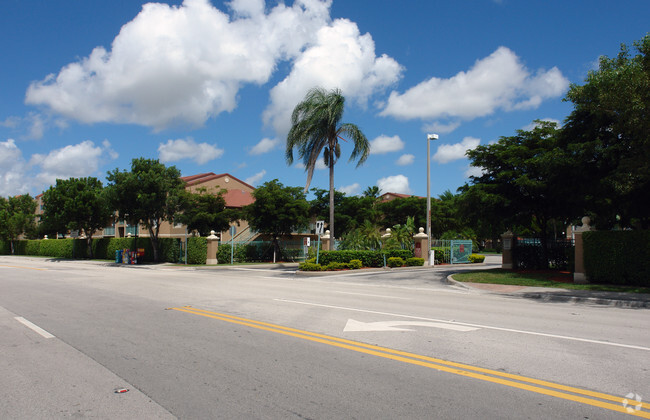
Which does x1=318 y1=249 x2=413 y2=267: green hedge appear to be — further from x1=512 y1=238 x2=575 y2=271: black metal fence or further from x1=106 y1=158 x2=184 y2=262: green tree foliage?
x1=106 y1=158 x2=184 y2=262: green tree foliage

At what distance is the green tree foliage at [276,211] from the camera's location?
115 ft

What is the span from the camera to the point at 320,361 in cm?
620

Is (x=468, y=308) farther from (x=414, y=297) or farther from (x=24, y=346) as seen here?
(x=24, y=346)

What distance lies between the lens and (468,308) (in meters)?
11.6

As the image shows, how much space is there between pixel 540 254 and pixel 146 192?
26.4 meters

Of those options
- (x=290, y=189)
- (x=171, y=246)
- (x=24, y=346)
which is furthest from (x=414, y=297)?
(x=171, y=246)

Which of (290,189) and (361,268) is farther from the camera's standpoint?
(290,189)

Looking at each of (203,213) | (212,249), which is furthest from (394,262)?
(203,213)

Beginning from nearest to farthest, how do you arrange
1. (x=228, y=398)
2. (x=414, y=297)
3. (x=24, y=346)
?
(x=228, y=398)
(x=24, y=346)
(x=414, y=297)

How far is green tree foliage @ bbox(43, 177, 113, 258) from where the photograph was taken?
43719mm

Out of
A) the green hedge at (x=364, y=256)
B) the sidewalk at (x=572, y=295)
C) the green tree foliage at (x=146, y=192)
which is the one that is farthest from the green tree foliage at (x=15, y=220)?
the sidewalk at (x=572, y=295)

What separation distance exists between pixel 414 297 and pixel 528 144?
511 inches

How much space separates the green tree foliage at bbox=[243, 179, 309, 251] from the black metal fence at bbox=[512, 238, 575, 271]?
637 inches

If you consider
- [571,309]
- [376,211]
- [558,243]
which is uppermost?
[376,211]
